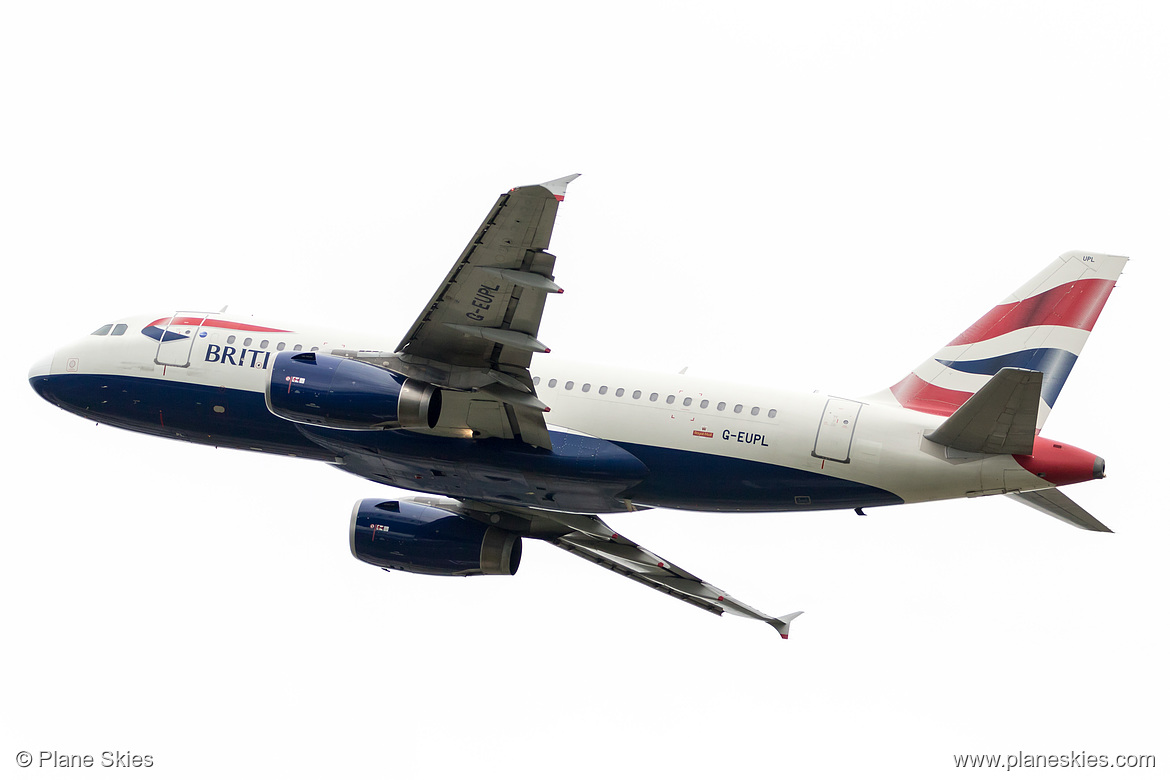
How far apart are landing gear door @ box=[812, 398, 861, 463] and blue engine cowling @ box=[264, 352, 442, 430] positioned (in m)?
8.20

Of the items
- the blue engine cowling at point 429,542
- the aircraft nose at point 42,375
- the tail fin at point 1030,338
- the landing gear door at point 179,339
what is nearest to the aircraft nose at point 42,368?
the aircraft nose at point 42,375

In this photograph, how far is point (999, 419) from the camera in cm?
2697

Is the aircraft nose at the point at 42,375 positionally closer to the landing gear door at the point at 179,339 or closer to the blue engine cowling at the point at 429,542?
the landing gear door at the point at 179,339

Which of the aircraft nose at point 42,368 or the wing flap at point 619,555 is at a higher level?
the aircraft nose at point 42,368

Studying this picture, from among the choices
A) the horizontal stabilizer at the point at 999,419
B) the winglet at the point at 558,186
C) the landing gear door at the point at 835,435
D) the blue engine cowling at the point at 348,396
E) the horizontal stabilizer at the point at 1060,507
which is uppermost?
the winglet at the point at 558,186

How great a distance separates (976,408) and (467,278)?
10458 mm

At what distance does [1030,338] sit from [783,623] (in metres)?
9.75

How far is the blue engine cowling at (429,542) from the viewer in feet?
115

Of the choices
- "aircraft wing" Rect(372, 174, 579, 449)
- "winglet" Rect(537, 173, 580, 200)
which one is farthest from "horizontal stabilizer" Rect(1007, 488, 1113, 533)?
"winglet" Rect(537, 173, 580, 200)

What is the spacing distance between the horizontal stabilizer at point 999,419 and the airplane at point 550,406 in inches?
1.6

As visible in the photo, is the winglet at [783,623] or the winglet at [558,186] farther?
the winglet at [783,623]

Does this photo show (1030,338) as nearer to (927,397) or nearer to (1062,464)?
(927,397)

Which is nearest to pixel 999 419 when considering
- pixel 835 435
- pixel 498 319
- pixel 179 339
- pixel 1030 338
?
pixel 835 435

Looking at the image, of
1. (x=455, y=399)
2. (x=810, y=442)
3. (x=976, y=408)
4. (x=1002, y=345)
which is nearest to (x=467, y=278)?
(x=455, y=399)
